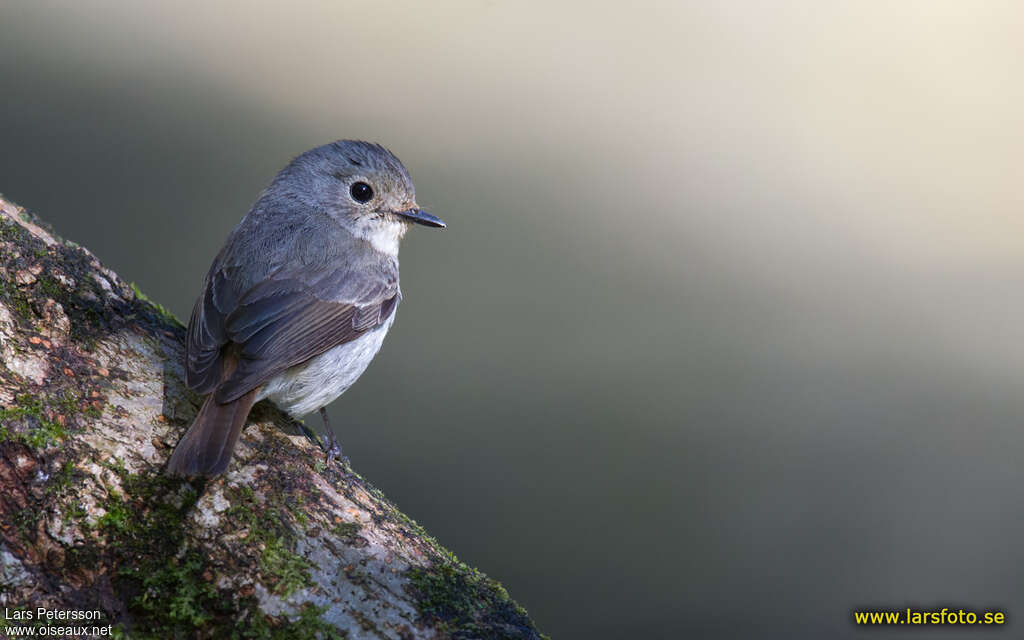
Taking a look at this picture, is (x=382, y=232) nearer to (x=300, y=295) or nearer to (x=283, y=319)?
(x=300, y=295)

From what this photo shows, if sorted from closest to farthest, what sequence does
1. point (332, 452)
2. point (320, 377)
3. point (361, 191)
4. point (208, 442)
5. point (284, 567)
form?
point (284, 567) < point (208, 442) < point (332, 452) < point (320, 377) < point (361, 191)

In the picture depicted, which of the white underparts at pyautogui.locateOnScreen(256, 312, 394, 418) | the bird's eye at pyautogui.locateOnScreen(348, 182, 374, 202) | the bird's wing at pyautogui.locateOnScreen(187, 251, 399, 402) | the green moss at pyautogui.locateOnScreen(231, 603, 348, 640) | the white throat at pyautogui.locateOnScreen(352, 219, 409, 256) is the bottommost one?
the green moss at pyautogui.locateOnScreen(231, 603, 348, 640)

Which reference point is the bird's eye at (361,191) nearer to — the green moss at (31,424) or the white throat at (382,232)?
the white throat at (382,232)

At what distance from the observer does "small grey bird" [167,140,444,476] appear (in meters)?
3.09

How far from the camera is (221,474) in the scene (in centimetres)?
284

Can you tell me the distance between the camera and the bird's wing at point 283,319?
3.21 metres

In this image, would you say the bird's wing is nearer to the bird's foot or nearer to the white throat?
the white throat

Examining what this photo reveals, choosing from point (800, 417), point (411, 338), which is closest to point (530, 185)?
point (411, 338)

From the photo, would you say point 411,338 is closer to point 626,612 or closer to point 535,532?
point 535,532

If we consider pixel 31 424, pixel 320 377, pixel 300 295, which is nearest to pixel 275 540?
pixel 31 424

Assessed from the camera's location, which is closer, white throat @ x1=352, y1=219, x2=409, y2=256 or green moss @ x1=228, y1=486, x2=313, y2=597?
green moss @ x1=228, y1=486, x2=313, y2=597

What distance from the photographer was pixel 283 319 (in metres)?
3.56

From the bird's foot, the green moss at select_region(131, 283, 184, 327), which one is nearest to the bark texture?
the bird's foot

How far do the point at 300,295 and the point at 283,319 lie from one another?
0.18 meters
